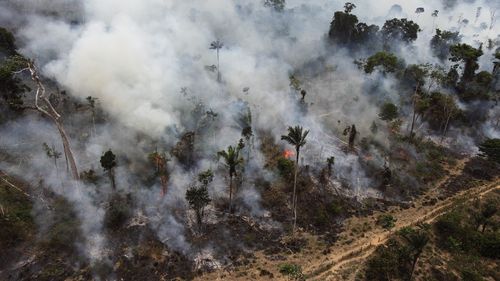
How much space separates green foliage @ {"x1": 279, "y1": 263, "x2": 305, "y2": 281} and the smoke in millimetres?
8487

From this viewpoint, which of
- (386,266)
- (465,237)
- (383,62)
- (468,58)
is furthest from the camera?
(468,58)

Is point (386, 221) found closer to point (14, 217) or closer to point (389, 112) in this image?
point (389, 112)

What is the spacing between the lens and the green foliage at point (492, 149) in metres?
62.2

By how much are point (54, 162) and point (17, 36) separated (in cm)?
2869

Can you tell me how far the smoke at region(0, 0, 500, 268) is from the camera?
2099 inches

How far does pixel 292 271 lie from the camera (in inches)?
1737

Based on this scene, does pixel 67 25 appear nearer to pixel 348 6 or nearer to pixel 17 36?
pixel 17 36

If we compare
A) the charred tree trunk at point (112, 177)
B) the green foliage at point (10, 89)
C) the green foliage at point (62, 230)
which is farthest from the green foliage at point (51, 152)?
the charred tree trunk at point (112, 177)

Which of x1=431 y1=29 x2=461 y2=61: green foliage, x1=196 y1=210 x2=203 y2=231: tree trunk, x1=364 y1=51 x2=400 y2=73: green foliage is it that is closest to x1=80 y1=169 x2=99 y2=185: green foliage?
x1=196 y1=210 x2=203 y2=231: tree trunk

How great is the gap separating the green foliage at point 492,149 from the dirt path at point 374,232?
3288 mm

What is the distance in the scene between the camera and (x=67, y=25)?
237 ft

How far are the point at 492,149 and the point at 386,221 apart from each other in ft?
72.4

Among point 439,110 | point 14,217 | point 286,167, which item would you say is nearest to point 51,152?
point 14,217

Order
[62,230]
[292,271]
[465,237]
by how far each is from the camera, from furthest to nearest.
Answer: [465,237]
[62,230]
[292,271]
